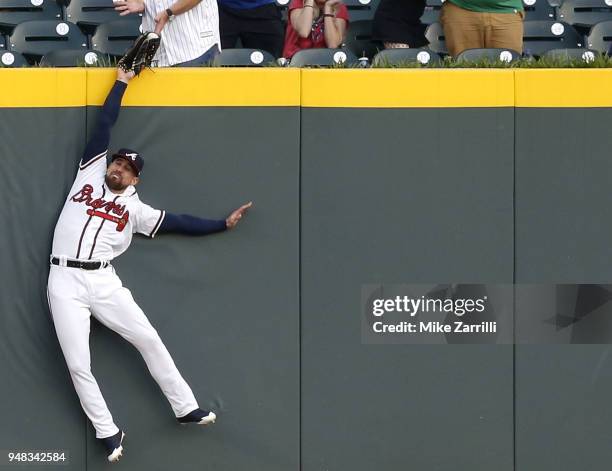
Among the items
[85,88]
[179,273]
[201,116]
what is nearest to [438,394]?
[179,273]

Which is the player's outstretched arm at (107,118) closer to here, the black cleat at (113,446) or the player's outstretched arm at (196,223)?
the player's outstretched arm at (196,223)

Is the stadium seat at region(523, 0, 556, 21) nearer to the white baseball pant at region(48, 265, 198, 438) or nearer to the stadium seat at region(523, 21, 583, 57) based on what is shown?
the stadium seat at region(523, 21, 583, 57)

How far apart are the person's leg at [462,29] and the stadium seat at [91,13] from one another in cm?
275

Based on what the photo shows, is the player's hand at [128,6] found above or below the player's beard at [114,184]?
above

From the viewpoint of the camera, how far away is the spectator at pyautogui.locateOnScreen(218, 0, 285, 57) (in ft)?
30.2

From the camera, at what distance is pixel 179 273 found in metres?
7.71

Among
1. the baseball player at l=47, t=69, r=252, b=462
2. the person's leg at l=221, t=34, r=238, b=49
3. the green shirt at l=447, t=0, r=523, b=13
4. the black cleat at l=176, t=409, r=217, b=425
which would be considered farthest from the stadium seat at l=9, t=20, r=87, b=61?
the black cleat at l=176, t=409, r=217, b=425

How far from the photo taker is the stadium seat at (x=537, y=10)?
34.2ft

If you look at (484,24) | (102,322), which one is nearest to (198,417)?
(102,322)

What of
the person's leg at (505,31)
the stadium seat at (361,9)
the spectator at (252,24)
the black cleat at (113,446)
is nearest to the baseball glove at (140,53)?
the spectator at (252,24)

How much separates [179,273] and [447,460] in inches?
79.5

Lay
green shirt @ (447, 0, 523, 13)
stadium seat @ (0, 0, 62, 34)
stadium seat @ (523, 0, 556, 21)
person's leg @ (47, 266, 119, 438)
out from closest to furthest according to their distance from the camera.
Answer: person's leg @ (47, 266, 119, 438) < green shirt @ (447, 0, 523, 13) < stadium seat @ (0, 0, 62, 34) < stadium seat @ (523, 0, 556, 21)

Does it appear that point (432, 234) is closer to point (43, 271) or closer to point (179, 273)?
point (179, 273)

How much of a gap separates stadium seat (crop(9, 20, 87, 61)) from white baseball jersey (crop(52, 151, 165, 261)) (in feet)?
7.81
